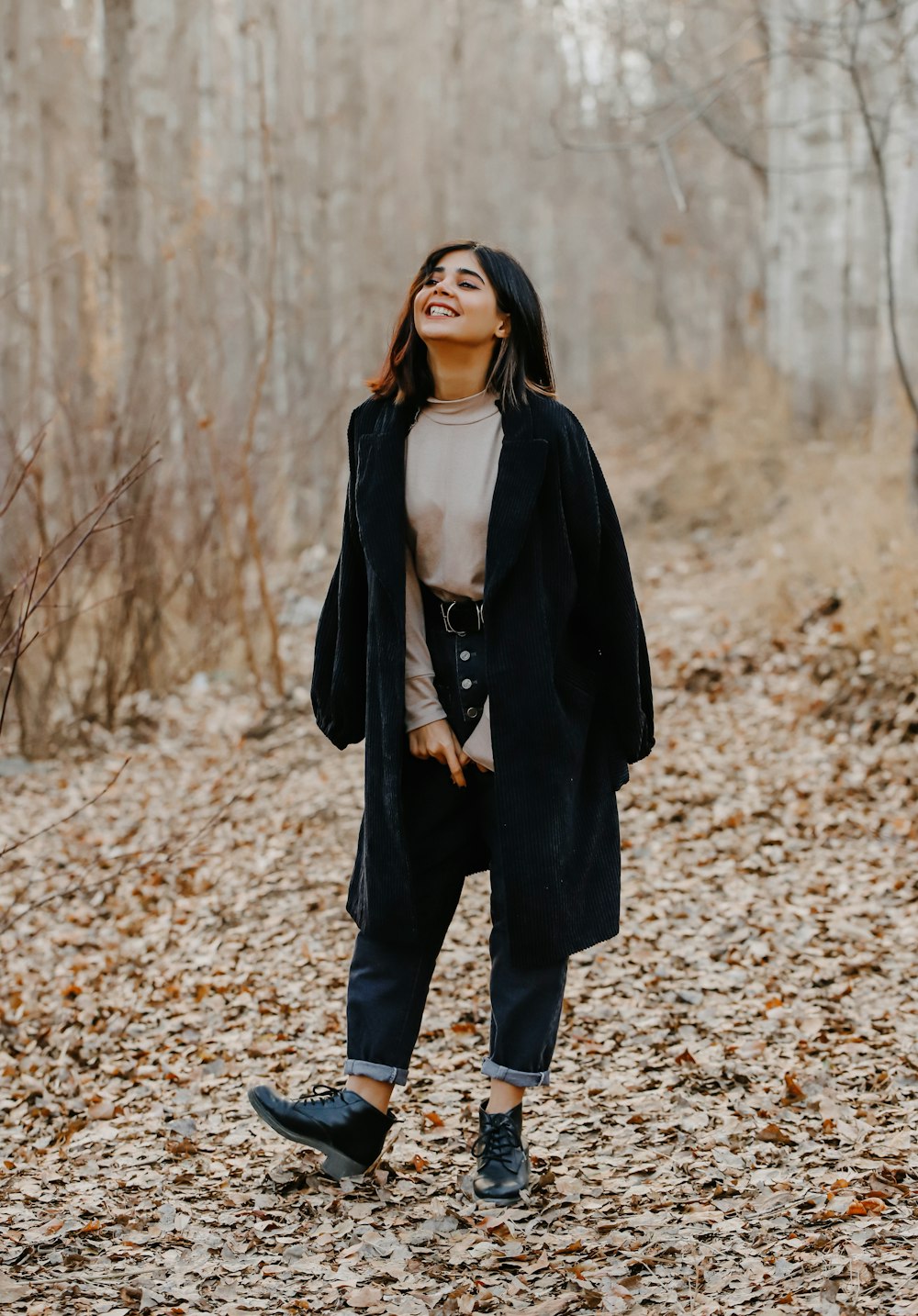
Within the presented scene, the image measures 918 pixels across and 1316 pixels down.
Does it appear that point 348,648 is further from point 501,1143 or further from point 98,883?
point 98,883

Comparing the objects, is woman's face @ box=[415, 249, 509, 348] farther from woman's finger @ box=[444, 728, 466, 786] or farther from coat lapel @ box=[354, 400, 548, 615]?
woman's finger @ box=[444, 728, 466, 786]

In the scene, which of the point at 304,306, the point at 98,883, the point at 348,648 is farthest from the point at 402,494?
the point at 304,306

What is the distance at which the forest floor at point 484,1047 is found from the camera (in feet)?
8.64

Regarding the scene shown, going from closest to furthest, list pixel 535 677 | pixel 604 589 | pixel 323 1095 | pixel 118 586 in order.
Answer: pixel 535 677 < pixel 604 589 < pixel 323 1095 < pixel 118 586

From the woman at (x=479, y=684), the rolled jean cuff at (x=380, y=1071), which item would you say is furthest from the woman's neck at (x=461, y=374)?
the rolled jean cuff at (x=380, y=1071)

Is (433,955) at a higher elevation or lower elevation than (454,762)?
lower

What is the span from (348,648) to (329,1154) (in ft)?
3.68

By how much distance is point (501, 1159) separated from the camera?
116 inches

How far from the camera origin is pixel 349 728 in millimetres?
3027

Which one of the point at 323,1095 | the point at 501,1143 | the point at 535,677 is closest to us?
the point at 535,677

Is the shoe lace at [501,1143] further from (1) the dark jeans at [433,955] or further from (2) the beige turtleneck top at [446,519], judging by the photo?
(2) the beige turtleneck top at [446,519]

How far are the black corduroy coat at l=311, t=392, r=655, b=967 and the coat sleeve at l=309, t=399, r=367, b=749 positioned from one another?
3cm

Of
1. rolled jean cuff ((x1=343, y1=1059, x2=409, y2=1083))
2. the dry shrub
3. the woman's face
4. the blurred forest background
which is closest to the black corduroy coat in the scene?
the woman's face

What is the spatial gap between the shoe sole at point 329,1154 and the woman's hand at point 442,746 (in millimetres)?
853
